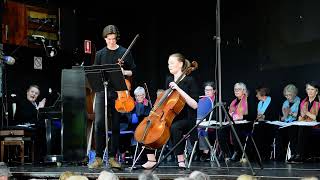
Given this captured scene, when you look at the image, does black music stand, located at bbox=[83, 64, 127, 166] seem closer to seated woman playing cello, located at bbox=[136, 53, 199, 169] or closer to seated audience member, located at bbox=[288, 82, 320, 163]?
seated woman playing cello, located at bbox=[136, 53, 199, 169]

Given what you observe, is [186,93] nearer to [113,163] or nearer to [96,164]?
[113,163]

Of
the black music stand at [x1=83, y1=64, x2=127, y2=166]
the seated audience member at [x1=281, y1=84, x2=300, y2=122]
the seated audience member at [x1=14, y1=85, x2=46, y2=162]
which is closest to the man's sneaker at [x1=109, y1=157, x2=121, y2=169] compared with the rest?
the black music stand at [x1=83, y1=64, x2=127, y2=166]

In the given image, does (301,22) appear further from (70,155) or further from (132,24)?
(70,155)

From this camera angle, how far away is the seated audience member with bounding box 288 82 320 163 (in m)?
7.97

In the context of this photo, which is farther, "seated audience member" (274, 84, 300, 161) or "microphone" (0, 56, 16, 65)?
"microphone" (0, 56, 16, 65)

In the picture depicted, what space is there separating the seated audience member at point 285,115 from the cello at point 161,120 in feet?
11.0

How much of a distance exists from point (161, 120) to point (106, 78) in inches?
29.1

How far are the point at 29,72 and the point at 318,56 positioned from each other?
5.02m

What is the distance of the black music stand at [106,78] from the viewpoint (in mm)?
5621

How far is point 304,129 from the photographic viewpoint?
8.01 meters

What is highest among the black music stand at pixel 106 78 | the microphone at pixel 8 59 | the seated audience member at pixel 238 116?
the microphone at pixel 8 59

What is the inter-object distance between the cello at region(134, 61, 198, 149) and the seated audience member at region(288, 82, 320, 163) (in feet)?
9.93

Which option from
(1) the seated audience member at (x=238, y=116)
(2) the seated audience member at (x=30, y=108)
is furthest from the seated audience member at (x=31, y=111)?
(1) the seated audience member at (x=238, y=116)

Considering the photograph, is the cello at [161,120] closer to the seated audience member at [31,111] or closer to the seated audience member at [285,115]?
the seated audience member at [285,115]
